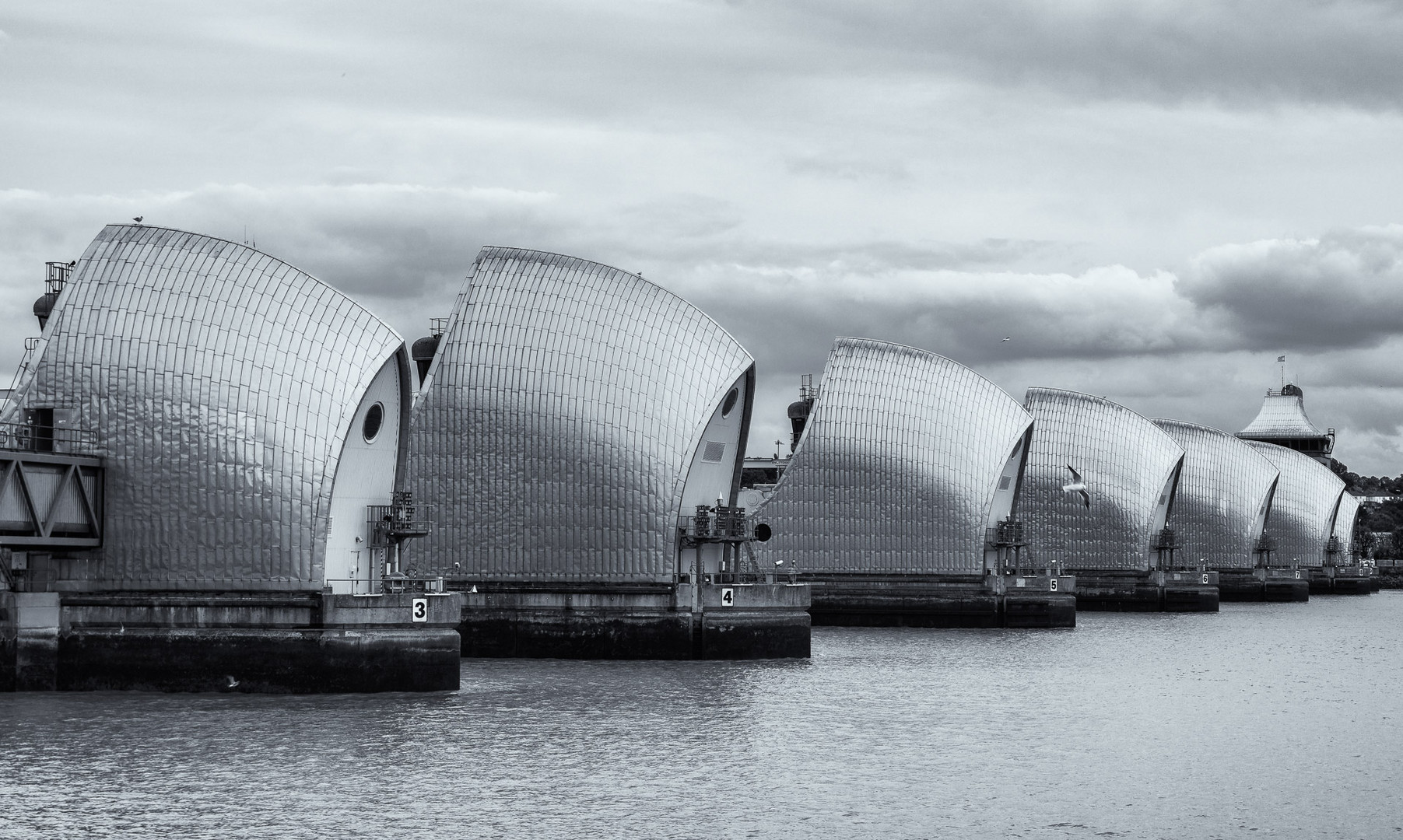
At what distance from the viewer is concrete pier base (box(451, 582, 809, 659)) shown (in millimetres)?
57875

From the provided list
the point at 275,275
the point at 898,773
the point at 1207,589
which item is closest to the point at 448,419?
the point at 275,275

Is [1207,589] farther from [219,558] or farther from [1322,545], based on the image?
[219,558]

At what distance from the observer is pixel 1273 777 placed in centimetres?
3450

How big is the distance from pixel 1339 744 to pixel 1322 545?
120 meters

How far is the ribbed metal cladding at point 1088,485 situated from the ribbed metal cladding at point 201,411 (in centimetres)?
6589

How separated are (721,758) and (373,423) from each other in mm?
17405

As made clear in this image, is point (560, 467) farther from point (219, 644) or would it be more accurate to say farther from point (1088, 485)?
point (1088, 485)

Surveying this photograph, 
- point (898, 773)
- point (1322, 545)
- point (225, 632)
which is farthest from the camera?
point (1322, 545)

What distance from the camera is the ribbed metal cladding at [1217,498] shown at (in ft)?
419

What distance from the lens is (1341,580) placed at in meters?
155

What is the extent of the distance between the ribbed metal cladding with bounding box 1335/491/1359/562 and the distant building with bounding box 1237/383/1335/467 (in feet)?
56.3

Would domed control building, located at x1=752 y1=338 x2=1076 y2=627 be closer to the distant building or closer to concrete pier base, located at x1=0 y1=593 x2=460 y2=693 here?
concrete pier base, located at x1=0 y1=593 x2=460 y2=693

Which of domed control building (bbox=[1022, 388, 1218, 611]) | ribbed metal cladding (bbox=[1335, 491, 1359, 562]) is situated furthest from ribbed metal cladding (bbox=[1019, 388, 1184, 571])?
ribbed metal cladding (bbox=[1335, 491, 1359, 562])

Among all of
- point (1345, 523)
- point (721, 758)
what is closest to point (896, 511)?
point (721, 758)
